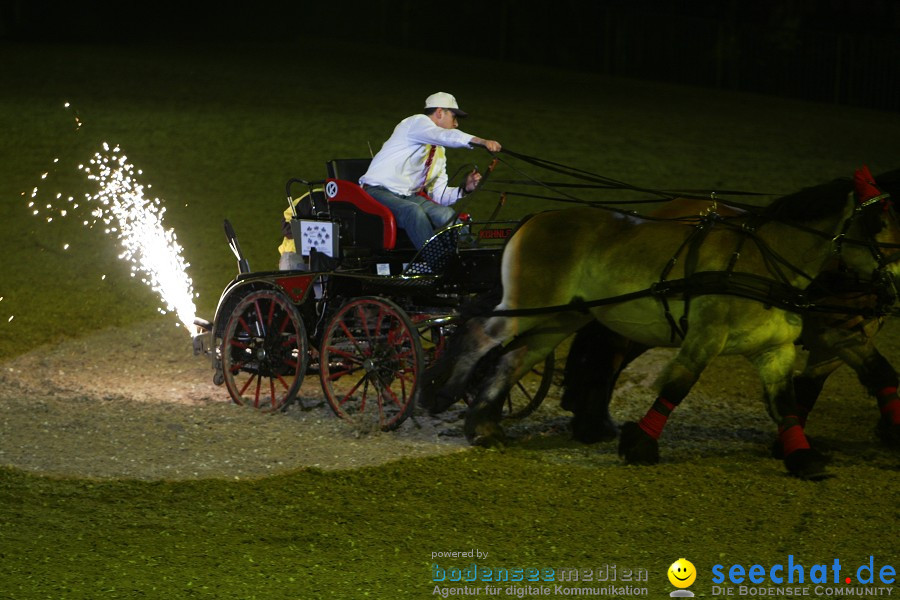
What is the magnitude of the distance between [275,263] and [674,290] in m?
5.67

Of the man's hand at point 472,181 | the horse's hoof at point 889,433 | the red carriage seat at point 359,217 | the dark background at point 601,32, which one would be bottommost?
the horse's hoof at point 889,433

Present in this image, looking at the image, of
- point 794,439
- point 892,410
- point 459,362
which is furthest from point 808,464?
point 459,362

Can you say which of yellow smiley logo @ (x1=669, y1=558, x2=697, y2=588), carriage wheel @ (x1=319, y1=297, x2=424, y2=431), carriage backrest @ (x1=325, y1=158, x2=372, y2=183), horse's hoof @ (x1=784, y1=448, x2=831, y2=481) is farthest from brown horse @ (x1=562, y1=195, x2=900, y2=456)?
yellow smiley logo @ (x1=669, y1=558, x2=697, y2=588)

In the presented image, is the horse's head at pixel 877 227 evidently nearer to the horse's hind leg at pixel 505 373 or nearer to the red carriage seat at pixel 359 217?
the horse's hind leg at pixel 505 373

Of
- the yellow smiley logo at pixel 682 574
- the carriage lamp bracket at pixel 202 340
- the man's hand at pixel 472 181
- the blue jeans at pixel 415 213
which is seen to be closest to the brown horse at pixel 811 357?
the blue jeans at pixel 415 213

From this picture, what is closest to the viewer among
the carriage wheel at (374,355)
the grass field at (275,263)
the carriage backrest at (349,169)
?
the grass field at (275,263)

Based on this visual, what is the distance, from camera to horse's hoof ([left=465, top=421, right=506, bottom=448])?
6.96m

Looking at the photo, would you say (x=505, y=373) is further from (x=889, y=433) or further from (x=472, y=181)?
(x=889, y=433)

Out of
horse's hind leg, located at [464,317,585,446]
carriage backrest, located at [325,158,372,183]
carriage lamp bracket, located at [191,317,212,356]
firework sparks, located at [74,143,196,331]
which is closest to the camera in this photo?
horse's hind leg, located at [464,317,585,446]

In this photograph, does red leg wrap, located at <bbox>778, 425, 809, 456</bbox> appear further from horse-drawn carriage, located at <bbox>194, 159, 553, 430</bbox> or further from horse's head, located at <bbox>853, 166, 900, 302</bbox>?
horse-drawn carriage, located at <bbox>194, 159, 553, 430</bbox>

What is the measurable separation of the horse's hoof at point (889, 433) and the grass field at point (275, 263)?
0.12 metres

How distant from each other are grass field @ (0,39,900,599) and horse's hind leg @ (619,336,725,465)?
0.13 metres

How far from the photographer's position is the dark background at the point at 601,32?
2072 centimetres

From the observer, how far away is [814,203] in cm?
646
